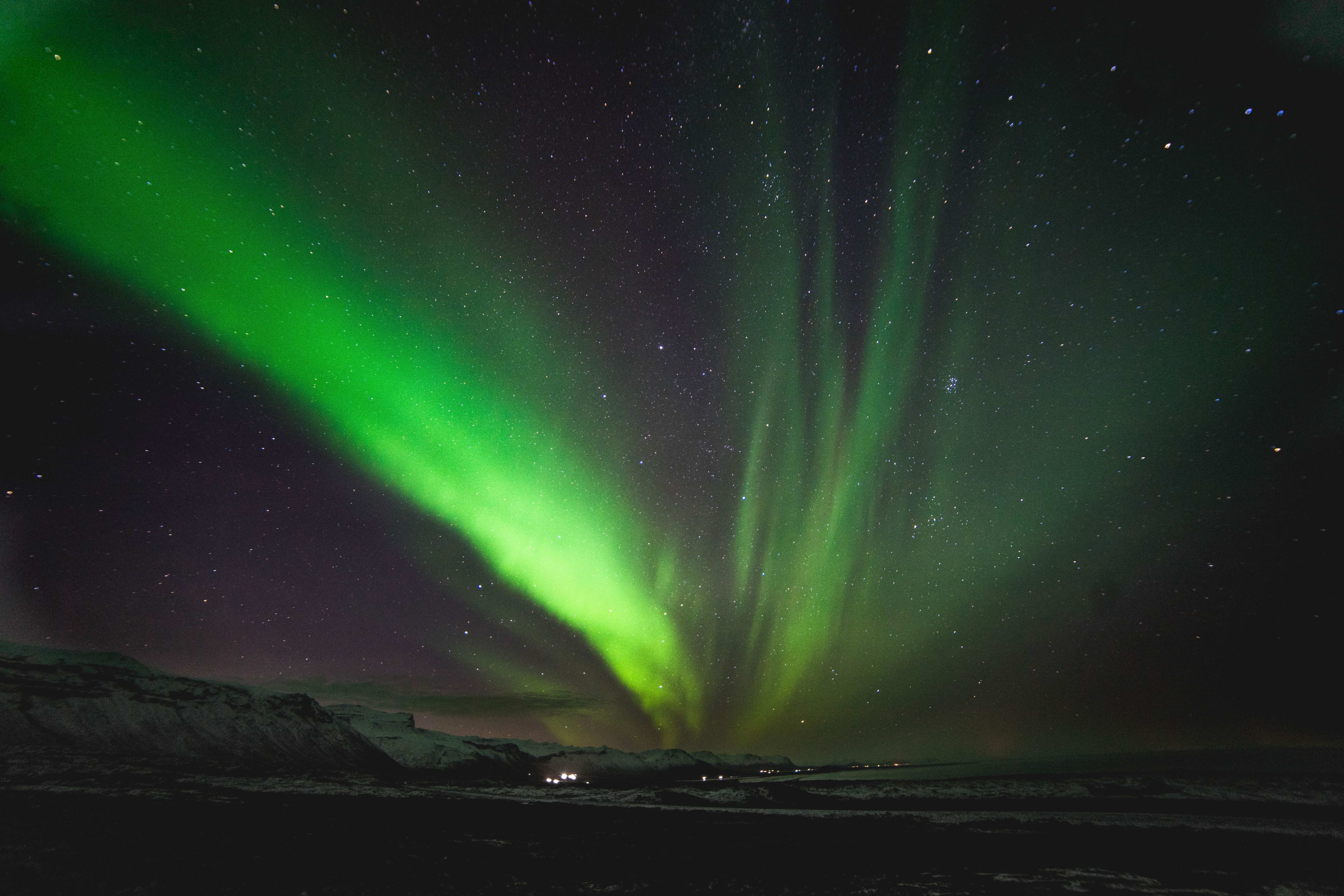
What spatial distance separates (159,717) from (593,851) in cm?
11098

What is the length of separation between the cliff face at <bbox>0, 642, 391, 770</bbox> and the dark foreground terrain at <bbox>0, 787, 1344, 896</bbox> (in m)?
78.0

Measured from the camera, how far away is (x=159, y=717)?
80125 millimetres

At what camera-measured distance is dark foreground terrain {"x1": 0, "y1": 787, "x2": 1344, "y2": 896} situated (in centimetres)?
884

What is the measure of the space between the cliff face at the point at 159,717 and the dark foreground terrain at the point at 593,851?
256 feet

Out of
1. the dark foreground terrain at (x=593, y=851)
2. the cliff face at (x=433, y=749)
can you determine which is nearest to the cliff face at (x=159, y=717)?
the cliff face at (x=433, y=749)

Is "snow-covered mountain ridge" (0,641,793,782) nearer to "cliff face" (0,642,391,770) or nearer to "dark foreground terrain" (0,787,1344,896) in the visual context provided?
"cliff face" (0,642,391,770)

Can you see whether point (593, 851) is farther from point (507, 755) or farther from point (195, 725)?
point (507, 755)

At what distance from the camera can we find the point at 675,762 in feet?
541

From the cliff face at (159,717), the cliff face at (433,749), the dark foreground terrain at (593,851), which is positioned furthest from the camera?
the cliff face at (433,749)

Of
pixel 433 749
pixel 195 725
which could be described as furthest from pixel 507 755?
pixel 195 725

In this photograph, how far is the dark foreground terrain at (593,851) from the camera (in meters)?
8.84

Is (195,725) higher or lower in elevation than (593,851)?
lower

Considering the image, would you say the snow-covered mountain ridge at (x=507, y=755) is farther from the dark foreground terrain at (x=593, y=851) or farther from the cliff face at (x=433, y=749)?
the dark foreground terrain at (x=593, y=851)

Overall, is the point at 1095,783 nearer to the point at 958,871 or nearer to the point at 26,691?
the point at 958,871
